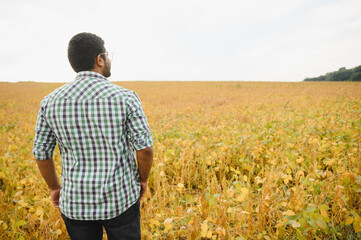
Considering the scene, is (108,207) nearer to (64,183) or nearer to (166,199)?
(64,183)

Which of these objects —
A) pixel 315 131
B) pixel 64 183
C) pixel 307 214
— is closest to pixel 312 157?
pixel 315 131

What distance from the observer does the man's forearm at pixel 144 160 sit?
1.29 meters

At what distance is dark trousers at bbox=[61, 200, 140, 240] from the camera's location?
1.27 metres

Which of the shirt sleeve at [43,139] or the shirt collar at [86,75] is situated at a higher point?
the shirt collar at [86,75]

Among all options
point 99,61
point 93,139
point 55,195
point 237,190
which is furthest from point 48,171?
point 237,190

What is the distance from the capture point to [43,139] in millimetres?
1226

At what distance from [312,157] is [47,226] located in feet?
13.3

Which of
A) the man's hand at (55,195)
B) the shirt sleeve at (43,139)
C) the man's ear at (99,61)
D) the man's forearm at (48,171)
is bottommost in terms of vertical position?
the man's hand at (55,195)

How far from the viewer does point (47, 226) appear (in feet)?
7.29

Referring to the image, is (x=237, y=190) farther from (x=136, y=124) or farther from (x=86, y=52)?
(x=86, y=52)

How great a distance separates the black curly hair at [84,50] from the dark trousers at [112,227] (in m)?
1.01

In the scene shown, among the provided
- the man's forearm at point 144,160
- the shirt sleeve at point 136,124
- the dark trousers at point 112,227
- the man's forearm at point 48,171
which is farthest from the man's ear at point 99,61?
the dark trousers at point 112,227

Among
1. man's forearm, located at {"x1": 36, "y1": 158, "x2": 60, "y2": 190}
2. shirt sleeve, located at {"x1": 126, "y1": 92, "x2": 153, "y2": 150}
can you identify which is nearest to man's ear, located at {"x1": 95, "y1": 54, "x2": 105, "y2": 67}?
shirt sleeve, located at {"x1": 126, "y1": 92, "x2": 153, "y2": 150}

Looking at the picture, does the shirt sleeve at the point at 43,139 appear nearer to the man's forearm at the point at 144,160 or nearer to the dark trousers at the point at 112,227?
the dark trousers at the point at 112,227
